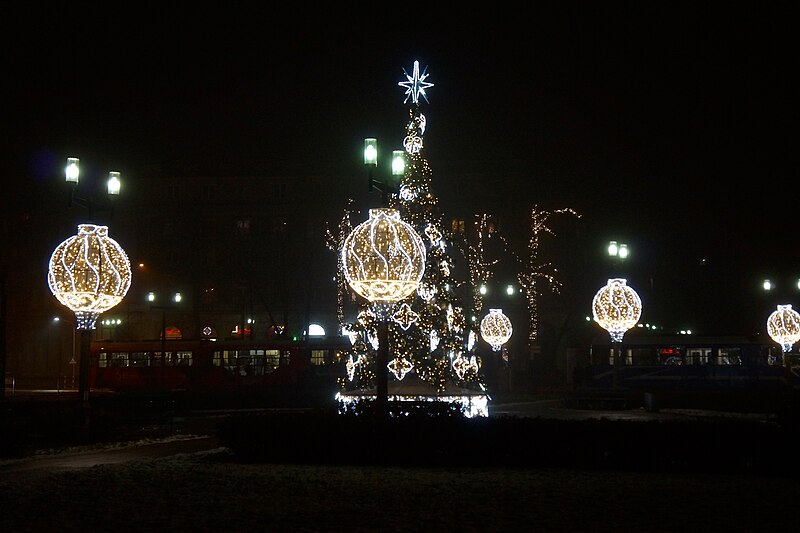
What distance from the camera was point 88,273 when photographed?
63.0 ft

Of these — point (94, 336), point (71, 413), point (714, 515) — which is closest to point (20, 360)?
point (94, 336)

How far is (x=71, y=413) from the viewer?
21.2 metres

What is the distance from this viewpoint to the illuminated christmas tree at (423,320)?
25.3 m

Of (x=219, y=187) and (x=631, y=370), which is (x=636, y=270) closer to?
(x=631, y=370)

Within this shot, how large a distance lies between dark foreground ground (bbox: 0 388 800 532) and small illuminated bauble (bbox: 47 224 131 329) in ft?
10.1

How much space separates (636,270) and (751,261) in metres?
7.41

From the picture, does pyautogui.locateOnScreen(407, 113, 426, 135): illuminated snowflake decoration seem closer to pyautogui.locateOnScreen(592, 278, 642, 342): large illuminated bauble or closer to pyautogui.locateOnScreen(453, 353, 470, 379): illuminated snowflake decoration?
pyautogui.locateOnScreen(453, 353, 470, 379): illuminated snowflake decoration

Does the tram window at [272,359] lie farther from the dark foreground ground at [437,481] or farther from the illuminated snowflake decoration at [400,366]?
the dark foreground ground at [437,481]

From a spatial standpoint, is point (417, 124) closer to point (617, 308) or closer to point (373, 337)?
point (373, 337)

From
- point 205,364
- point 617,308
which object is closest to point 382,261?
point 617,308

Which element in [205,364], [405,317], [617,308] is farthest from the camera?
[205,364]

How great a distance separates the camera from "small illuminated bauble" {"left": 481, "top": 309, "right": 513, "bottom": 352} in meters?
39.6

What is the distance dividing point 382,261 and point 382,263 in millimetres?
37

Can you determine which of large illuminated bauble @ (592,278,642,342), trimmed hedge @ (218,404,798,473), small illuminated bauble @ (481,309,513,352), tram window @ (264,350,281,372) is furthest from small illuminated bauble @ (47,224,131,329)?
tram window @ (264,350,281,372)
